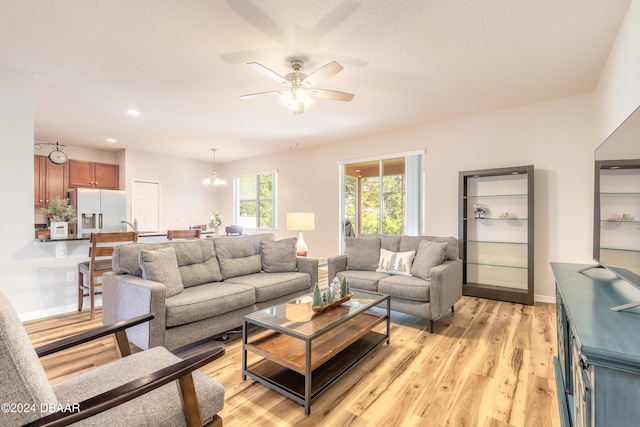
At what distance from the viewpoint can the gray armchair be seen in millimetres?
822

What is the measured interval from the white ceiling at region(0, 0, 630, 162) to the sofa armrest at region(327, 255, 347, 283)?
202 centimetres

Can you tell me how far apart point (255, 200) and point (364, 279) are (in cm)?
500

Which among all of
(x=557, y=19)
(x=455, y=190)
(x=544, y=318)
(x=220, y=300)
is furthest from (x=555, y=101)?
(x=220, y=300)

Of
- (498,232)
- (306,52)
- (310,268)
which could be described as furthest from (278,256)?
(498,232)

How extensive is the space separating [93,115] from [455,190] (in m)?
5.52

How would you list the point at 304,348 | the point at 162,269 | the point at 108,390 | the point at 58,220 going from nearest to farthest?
the point at 108,390 < the point at 304,348 < the point at 162,269 < the point at 58,220

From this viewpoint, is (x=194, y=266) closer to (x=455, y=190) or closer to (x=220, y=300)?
(x=220, y=300)

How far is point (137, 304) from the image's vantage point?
7.62ft

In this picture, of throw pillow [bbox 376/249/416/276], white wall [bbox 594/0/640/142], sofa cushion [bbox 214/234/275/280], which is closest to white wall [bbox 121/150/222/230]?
sofa cushion [bbox 214/234/275/280]

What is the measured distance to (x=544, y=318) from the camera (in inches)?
130

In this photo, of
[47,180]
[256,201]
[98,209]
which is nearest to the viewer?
[47,180]

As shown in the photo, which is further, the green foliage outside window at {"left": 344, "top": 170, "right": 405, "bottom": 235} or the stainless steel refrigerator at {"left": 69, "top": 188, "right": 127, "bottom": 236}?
the stainless steel refrigerator at {"left": 69, "top": 188, "right": 127, "bottom": 236}

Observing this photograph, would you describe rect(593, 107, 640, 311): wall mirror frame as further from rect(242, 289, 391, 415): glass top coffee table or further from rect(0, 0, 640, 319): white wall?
rect(242, 289, 391, 415): glass top coffee table

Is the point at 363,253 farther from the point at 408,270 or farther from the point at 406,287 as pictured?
the point at 406,287
